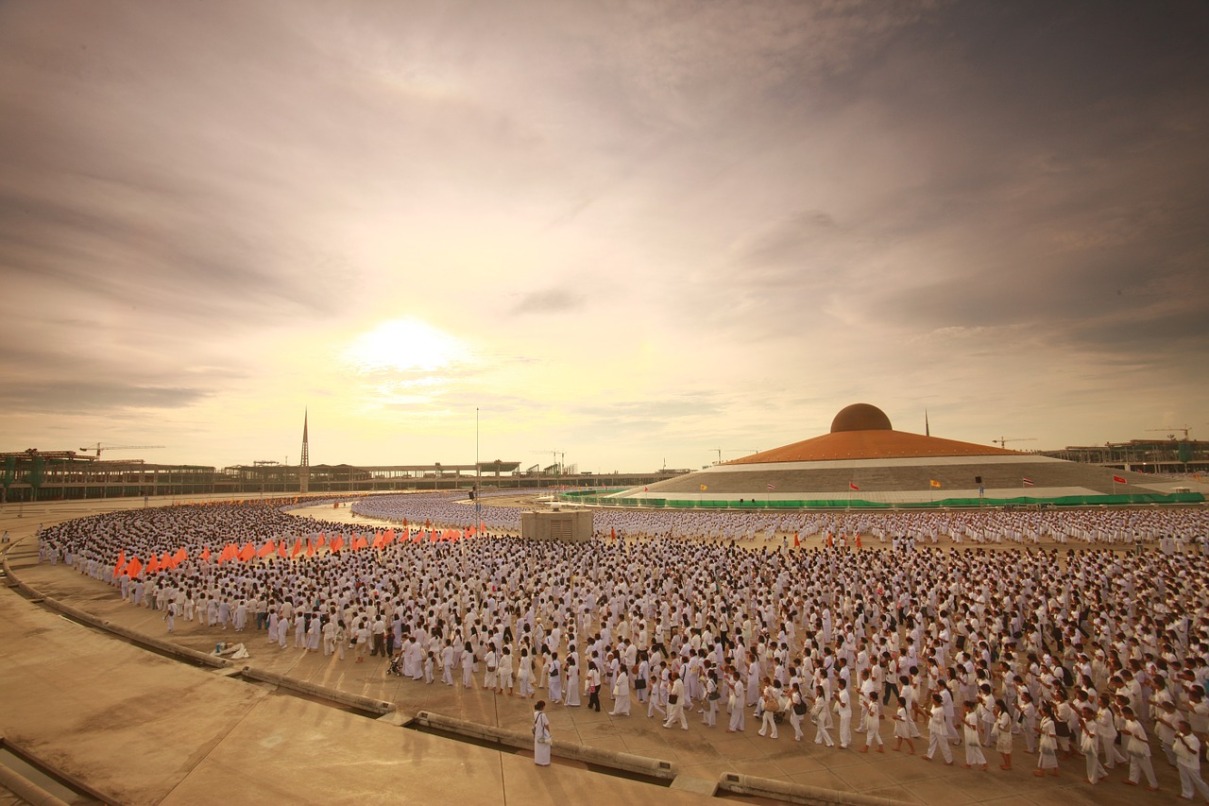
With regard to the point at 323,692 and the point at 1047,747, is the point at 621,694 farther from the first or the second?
the point at 1047,747

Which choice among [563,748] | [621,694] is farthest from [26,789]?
[621,694]

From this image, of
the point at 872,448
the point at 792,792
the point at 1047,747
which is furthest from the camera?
the point at 872,448

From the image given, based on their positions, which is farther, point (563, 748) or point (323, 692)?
point (323, 692)

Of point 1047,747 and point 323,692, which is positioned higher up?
point 1047,747

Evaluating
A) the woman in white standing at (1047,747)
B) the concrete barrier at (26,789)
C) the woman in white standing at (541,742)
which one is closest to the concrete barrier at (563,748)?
the woman in white standing at (541,742)

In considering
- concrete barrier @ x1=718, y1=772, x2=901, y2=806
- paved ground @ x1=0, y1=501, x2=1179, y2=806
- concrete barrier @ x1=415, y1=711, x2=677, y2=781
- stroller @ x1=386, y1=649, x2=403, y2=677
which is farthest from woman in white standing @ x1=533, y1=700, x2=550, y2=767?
stroller @ x1=386, y1=649, x2=403, y2=677

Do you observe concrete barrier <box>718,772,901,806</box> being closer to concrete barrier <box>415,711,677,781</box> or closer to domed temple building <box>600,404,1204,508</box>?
concrete barrier <box>415,711,677,781</box>

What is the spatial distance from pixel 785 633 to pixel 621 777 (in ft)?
22.7

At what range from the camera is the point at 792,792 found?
8.38m

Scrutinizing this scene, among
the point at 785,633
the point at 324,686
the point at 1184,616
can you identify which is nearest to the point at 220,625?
the point at 324,686

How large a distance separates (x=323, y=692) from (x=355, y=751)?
3130 millimetres

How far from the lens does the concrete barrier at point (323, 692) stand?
11.6 meters

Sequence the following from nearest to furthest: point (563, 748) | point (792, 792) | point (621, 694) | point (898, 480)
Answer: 1. point (792, 792)
2. point (563, 748)
3. point (621, 694)
4. point (898, 480)

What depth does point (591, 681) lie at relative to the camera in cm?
1187
